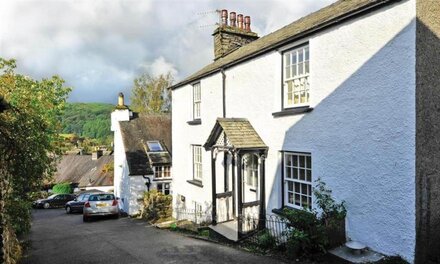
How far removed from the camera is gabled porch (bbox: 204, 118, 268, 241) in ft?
36.8

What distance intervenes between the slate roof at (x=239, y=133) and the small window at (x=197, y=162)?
4.33m

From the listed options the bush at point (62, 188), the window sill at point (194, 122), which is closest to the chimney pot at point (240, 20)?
the window sill at point (194, 122)

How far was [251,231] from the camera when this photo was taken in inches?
436

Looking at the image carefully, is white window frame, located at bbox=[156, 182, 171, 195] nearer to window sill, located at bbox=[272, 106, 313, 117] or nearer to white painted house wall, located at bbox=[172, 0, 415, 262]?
white painted house wall, located at bbox=[172, 0, 415, 262]

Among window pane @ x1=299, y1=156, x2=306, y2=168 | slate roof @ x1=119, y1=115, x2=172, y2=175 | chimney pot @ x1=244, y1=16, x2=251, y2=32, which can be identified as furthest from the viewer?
slate roof @ x1=119, y1=115, x2=172, y2=175

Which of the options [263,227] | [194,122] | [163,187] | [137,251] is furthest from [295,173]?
[163,187]

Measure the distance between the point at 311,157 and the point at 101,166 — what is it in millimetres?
42111

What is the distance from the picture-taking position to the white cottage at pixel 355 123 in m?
6.91

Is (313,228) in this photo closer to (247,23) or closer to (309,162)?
(309,162)

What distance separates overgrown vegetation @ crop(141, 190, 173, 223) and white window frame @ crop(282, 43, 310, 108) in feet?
48.1

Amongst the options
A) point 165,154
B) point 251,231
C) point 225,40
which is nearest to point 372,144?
point 251,231

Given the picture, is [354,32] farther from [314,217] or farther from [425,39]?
[314,217]

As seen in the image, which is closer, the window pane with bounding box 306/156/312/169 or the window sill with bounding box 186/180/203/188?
the window pane with bounding box 306/156/312/169

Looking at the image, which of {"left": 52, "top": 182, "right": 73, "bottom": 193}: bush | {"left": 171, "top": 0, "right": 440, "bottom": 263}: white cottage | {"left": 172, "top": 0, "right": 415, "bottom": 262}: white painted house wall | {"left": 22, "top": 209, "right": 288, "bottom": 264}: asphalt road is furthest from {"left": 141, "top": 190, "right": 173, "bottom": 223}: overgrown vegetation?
{"left": 52, "top": 182, "right": 73, "bottom": 193}: bush
